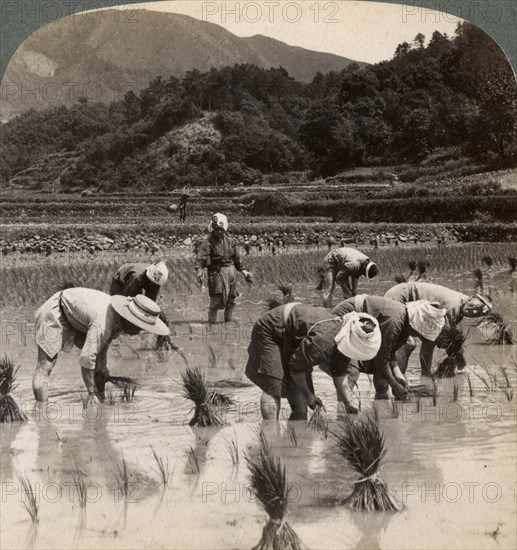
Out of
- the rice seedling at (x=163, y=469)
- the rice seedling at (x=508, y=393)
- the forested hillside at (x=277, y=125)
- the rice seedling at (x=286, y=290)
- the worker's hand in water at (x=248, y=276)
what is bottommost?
the rice seedling at (x=163, y=469)

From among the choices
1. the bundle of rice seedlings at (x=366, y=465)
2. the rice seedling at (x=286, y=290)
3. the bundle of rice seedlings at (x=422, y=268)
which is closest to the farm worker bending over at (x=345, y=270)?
the rice seedling at (x=286, y=290)

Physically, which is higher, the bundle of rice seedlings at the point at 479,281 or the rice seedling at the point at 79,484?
the bundle of rice seedlings at the point at 479,281

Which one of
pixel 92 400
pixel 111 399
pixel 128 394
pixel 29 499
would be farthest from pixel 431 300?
pixel 29 499

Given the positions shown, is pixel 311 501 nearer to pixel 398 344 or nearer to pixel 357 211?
pixel 398 344

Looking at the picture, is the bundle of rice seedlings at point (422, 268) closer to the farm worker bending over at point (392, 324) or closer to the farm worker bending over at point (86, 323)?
the farm worker bending over at point (392, 324)

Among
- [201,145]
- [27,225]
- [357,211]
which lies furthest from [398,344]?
[27,225]

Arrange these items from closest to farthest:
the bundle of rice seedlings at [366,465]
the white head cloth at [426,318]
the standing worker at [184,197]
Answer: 1. the bundle of rice seedlings at [366,465]
2. the white head cloth at [426,318]
3. the standing worker at [184,197]
